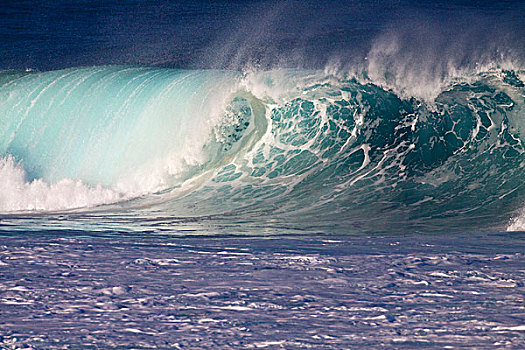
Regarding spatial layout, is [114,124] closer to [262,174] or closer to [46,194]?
[46,194]

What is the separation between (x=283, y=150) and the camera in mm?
9914

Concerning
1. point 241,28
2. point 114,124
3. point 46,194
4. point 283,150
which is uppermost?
point 241,28

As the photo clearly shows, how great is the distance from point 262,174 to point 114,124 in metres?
3.16

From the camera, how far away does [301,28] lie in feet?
43.9

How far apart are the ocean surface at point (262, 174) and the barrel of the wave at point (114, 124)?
4 centimetres

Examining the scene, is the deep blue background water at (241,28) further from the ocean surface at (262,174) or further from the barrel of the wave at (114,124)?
the barrel of the wave at (114,124)

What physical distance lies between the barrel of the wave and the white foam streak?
0.73ft

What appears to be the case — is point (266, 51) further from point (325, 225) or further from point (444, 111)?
point (325, 225)

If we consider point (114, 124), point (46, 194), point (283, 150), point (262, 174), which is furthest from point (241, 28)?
point (46, 194)

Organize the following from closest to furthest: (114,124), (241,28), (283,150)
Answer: (283,150)
(114,124)
(241,28)

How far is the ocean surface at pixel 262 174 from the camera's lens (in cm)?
343

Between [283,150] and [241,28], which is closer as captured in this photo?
[283,150]

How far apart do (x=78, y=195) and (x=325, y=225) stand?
3877 millimetres

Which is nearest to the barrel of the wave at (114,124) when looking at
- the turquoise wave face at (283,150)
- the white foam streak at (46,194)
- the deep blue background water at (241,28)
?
the turquoise wave face at (283,150)
